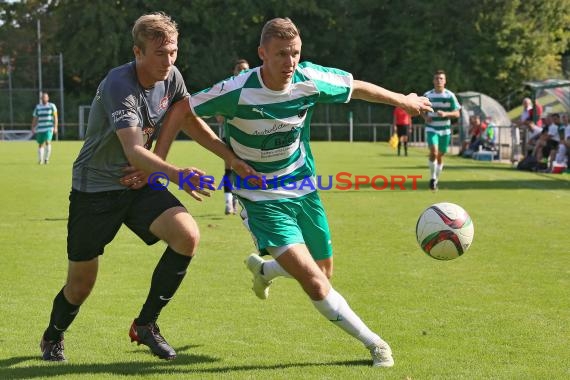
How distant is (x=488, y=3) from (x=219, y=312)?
47288 mm

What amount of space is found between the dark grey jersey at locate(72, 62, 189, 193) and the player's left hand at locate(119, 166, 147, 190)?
5cm

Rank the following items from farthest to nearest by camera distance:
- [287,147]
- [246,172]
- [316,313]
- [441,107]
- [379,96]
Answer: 1. [441,107]
2. [316,313]
3. [379,96]
4. [287,147]
5. [246,172]

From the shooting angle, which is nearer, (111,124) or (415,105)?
(111,124)

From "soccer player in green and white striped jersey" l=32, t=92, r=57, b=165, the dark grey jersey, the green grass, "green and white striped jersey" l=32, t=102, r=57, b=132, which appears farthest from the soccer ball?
"green and white striped jersey" l=32, t=102, r=57, b=132

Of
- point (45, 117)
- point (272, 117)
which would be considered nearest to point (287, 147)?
point (272, 117)

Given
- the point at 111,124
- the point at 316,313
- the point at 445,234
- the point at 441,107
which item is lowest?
the point at 316,313

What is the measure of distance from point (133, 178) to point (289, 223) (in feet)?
3.22

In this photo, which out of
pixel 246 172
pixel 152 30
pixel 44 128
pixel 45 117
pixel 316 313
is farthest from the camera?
pixel 45 117

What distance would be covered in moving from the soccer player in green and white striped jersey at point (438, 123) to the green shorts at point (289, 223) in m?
11.8

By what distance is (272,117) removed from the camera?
19.5ft

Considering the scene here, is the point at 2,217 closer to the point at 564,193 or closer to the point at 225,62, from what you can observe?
the point at 564,193

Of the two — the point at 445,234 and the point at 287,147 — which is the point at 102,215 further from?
the point at 445,234

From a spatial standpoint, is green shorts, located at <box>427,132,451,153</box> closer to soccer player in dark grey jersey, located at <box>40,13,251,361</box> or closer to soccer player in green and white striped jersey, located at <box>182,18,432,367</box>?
soccer player in green and white striped jersey, located at <box>182,18,432,367</box>

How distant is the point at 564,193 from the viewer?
1789 cm
